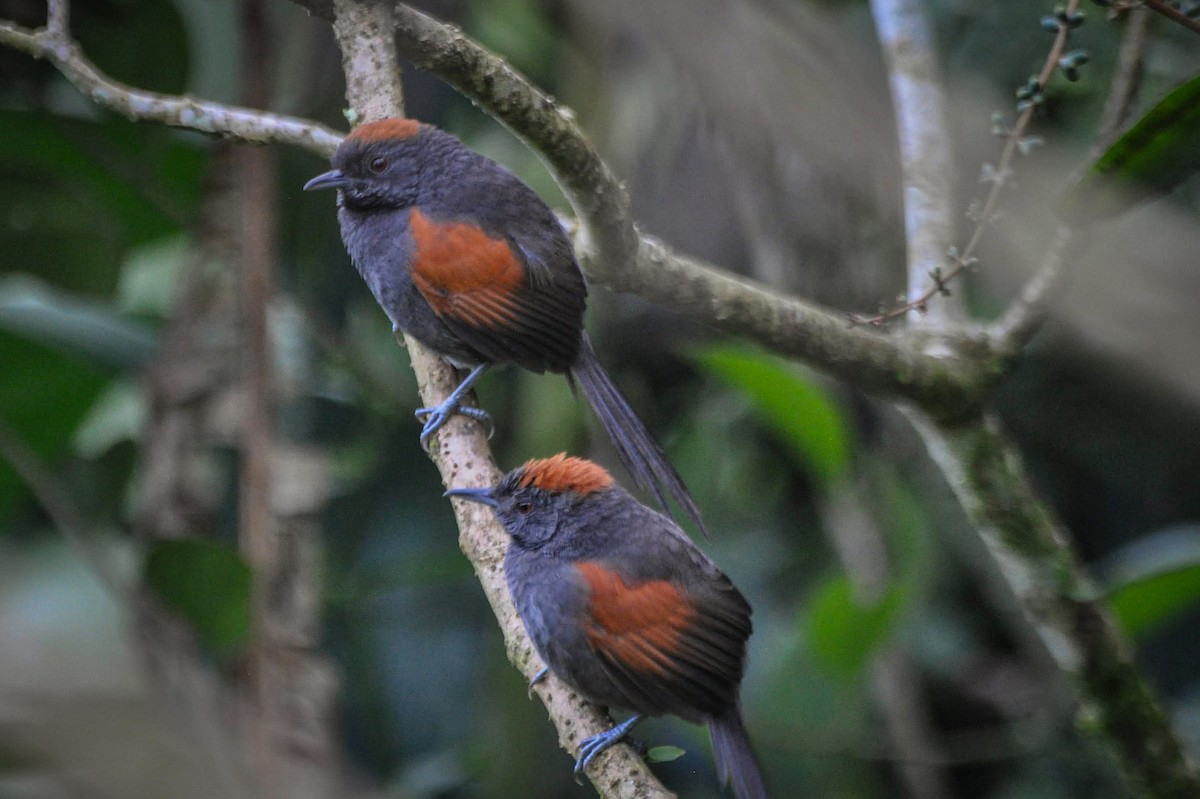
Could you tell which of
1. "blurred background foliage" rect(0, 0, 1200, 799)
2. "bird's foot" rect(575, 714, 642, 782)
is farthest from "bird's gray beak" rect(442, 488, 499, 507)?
"blurred background foliage" rect(0, 0, 1200, 799)

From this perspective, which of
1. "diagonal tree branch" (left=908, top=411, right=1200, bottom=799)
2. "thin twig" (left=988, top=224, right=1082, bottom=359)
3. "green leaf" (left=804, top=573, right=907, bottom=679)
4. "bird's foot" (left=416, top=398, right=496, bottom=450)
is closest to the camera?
"bird's foot" (left=416, top=398, right=496, bottom=450)

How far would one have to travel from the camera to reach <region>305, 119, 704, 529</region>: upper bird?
227 centimetres

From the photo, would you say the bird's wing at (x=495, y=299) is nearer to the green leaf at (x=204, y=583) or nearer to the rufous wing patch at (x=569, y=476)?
the rufous wing patch at (x=569, y=476)

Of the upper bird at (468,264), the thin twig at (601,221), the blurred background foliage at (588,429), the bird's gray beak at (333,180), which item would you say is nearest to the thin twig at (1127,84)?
the blurred background foliage at (588,429)

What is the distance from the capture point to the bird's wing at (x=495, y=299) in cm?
227

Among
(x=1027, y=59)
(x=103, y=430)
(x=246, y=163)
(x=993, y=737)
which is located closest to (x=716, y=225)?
(x=1027, y=59)

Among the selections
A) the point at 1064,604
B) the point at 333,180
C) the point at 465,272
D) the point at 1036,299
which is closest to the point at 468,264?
the point at 465,272

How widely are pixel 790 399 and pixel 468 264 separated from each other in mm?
1283

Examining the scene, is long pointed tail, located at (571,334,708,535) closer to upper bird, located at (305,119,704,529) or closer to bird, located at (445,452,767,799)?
upper bird, located at (305,119,704,529)

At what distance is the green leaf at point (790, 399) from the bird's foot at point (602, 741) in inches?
49.2

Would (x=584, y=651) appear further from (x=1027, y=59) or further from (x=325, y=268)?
(x=1027, y=59)

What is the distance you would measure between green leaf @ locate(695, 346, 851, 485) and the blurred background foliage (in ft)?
0.04

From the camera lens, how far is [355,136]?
91.4 inches

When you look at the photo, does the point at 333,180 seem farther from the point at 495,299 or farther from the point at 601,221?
the point at 601,221
